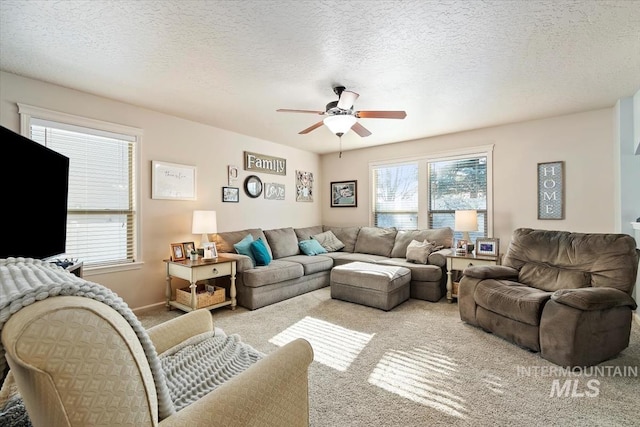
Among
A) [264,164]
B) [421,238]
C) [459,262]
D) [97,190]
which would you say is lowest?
[459,262]

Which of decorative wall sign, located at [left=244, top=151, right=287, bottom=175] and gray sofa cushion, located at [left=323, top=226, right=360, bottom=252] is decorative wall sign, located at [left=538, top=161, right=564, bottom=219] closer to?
gray sofa cushion, located at [left=323, top=226, right=360, bottom=252]

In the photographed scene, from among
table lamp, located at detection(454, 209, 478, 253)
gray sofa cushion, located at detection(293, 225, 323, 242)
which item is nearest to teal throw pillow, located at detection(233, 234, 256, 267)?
gray sofa cushion, located at detection(293, 225, 323, 242)

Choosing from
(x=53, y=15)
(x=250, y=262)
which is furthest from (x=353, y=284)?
(x=53, y=15)

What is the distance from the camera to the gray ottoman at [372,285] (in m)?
3.51

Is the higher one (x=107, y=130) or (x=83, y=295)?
(x=107, y=130)

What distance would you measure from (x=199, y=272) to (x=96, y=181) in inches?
58.0

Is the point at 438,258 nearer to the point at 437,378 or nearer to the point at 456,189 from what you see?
the point at 456,189

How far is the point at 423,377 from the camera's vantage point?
209 centimetres

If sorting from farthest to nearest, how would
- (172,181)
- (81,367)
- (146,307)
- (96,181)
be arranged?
(172,181)
(146,307)
(96,181)
(81,367)

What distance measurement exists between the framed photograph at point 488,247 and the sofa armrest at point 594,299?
1.60 m

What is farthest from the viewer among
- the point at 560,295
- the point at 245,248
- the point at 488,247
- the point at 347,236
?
the point at 347,236

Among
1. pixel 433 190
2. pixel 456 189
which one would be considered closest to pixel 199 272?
pixel 433 190

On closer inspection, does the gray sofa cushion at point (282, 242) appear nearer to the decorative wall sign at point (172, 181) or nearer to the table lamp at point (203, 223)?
the table lamp at point (203, 223)

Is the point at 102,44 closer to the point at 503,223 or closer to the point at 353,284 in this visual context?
the point at 353,284
